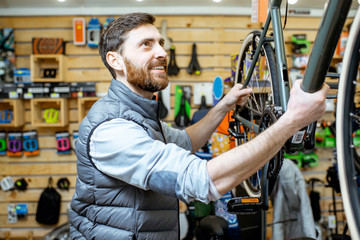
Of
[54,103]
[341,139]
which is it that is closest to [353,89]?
[341,139]

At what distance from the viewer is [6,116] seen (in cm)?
330

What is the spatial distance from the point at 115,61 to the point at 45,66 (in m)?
2.64

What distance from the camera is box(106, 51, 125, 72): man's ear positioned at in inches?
47.6

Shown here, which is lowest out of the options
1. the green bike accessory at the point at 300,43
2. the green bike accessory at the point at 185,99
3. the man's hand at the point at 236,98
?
the green bike accessory at the point at 185,99

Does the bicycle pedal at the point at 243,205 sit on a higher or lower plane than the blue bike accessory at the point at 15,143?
higher

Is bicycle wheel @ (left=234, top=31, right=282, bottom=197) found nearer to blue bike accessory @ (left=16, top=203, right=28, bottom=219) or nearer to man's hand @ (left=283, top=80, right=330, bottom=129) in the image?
man's hand @ (left=283, top=80, right=330, bottom=129)

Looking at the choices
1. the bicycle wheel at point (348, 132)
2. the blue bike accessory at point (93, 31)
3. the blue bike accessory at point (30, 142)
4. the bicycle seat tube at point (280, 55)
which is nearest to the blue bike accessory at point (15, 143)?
the blue bike accessory at point (30, 142)

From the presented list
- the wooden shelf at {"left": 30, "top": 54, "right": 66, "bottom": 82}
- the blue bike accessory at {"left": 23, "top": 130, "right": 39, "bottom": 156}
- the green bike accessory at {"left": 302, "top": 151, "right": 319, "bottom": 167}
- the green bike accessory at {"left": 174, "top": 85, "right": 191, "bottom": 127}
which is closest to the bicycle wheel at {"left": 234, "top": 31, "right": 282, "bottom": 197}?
the green bike accessory at {"left": 174, "top": 85, "right": 191, "bottom": 127}

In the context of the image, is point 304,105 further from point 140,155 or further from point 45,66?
point 45,66

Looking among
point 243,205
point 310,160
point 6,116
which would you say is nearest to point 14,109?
point 6,116

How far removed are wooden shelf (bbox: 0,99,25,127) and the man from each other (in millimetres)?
2492

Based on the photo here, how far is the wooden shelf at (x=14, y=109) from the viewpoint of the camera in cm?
324

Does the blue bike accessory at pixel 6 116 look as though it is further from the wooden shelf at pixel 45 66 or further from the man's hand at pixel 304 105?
the man's hand at pixel 304 105

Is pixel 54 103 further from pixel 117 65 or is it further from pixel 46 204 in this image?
pixel 117 65
